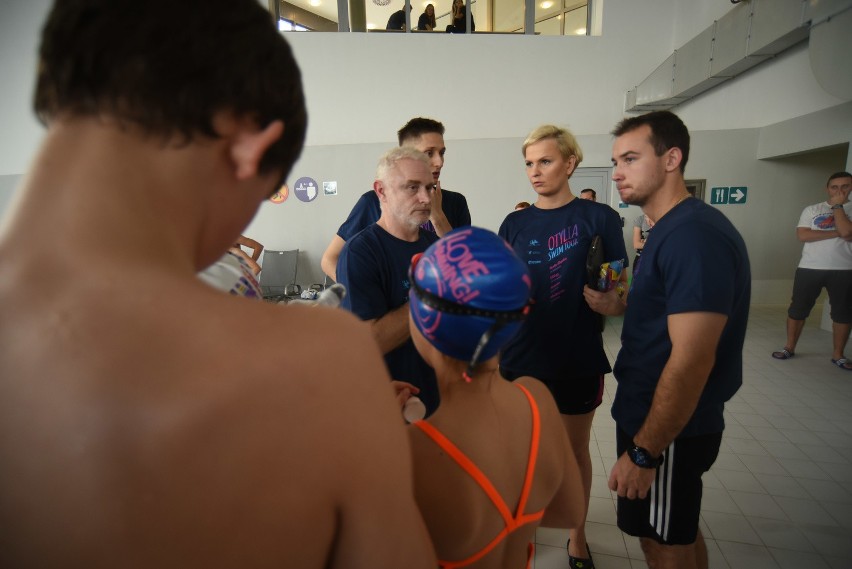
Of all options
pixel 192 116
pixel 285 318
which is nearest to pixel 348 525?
pixel 285 318

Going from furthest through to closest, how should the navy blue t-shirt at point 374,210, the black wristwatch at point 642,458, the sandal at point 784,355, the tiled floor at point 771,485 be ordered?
the sandal at point 784,355 < the navy blue t-shirt at point 374,210 < the tiled floor at point 771,485 < the black wristwatch at point 642,458

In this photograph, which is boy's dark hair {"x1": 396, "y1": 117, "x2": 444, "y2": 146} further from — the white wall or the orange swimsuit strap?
the white wall

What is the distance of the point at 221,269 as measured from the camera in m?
0.73

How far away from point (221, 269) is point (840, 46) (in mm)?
5637

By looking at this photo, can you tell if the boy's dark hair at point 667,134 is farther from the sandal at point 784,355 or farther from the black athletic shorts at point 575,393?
the sandal at point 784,355

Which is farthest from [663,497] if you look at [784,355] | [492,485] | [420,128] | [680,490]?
[784,355]

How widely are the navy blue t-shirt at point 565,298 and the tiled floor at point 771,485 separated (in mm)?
944

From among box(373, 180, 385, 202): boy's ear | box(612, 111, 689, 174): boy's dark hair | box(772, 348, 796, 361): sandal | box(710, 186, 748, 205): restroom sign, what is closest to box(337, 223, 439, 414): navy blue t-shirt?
box(373, 180, 385, 202): boy's ear

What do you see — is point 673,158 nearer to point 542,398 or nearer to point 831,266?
point 542,398

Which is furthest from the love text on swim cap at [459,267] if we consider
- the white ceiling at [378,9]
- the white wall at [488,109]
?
the white ceiling at [378,9]

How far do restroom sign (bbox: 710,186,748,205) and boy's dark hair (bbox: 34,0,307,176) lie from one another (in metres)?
7.63

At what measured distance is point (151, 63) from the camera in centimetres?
39

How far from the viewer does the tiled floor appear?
1974 mm

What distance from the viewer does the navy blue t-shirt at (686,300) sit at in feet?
4.10
